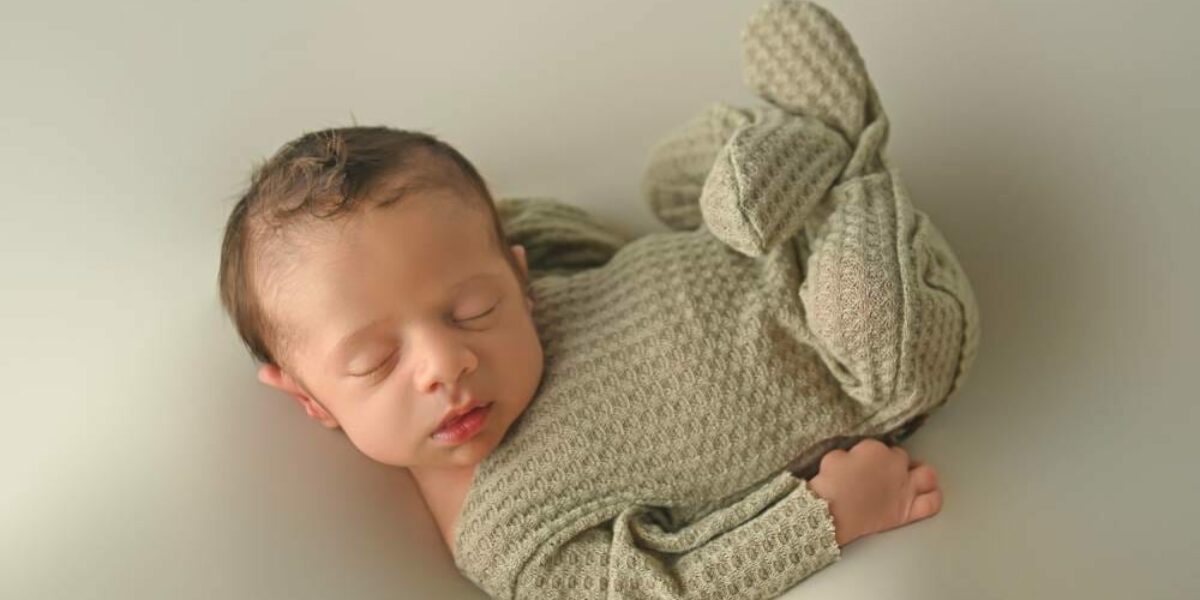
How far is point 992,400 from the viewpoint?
3.46 ft

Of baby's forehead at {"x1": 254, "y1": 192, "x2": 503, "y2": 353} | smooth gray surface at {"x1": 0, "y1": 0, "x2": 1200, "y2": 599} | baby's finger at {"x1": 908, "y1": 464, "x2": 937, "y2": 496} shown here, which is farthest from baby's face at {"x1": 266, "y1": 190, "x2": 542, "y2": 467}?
baby's finger at {"x1": 908, "y1": 464, "x2": 937, "y2": 496}

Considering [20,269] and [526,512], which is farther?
[20,269]

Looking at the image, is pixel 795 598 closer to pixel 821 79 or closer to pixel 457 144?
pixel 821 79

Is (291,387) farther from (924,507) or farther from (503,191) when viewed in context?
(924,507)

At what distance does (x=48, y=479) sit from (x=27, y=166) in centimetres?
42

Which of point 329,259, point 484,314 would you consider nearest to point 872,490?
point 484,314

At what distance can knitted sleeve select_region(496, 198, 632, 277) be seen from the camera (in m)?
1.16

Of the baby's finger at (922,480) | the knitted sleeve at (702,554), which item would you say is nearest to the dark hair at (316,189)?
the knitted sleeve at (702,554)

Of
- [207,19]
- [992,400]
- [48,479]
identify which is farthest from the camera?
[207,19]

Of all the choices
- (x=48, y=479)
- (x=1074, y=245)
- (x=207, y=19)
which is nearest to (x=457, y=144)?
(x=207, y=19)

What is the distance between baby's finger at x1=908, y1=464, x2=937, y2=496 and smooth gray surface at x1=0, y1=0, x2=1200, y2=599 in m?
0.03

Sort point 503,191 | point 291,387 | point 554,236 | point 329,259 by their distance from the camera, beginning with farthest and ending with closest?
point 503,191 < point 554,236 < point 291,387 < point 329,259

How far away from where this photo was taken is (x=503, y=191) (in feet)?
4.20

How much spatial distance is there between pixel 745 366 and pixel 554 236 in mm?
302
